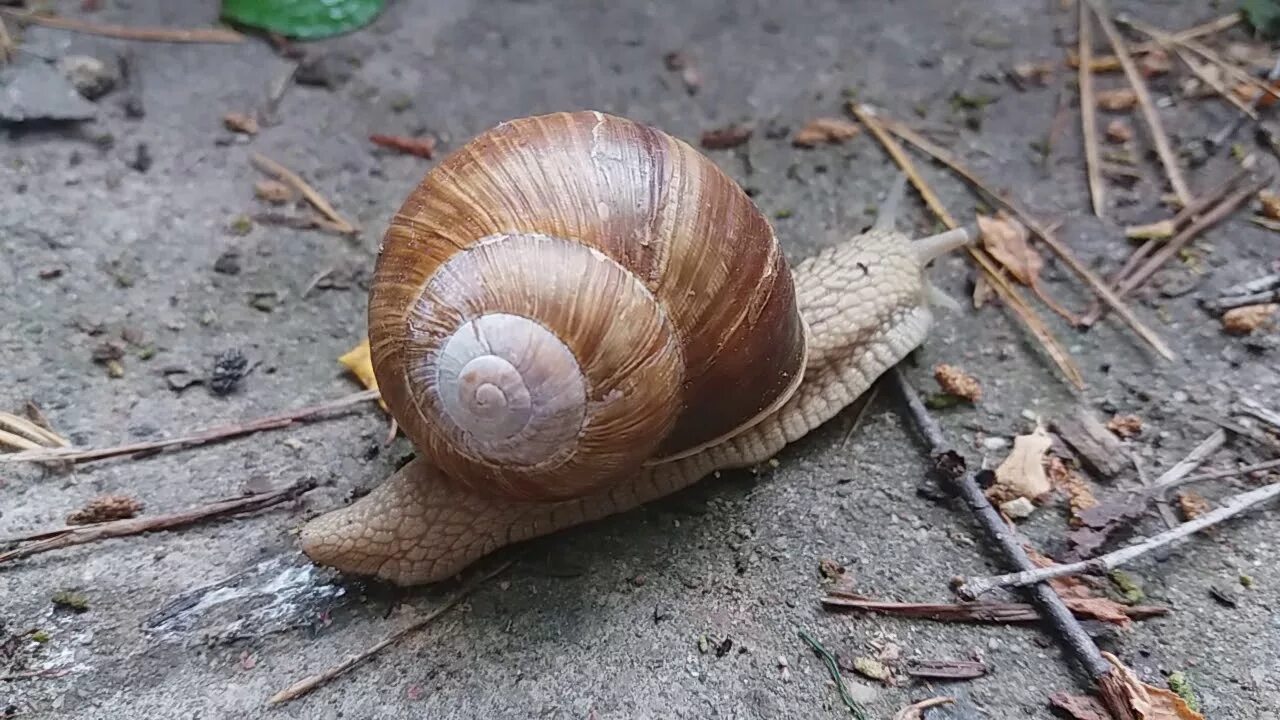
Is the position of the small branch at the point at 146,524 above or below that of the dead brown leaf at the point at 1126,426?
below

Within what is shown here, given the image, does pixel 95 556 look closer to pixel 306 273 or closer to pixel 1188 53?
pixel 306 273

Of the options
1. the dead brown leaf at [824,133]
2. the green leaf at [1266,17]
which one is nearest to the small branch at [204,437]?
the dead brown leaf at [824,133]

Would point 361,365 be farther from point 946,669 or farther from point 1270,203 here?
point 1270,203

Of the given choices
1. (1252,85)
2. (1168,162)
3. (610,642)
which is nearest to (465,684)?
(610,642)

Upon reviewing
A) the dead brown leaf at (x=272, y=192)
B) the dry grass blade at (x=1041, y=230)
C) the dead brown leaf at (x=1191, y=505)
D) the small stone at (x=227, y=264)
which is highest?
the dry grass blade at (x=1041, y=230)

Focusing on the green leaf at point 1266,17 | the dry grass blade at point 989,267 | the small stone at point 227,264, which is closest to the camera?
the dry grass blade at point 989,267

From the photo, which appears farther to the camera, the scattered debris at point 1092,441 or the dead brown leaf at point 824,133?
the dead brown leaf at point 824,133

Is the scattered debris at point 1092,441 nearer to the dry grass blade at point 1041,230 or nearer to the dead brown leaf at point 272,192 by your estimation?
the dry grass blade at point 1041,230

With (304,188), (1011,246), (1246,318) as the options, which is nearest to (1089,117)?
(1011,246)
